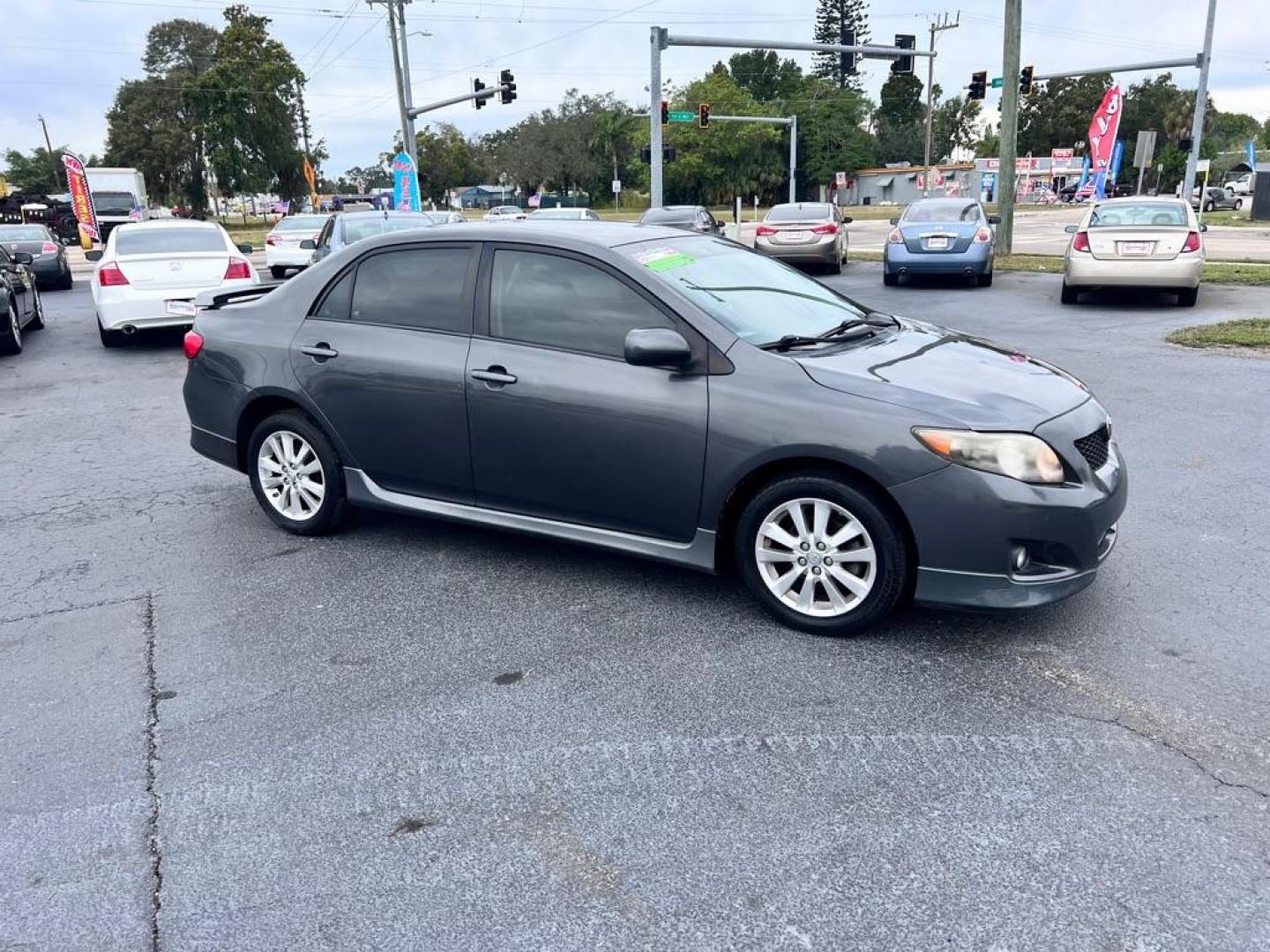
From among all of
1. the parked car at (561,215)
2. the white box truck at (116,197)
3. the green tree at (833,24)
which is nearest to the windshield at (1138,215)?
the parked car at (561,215)

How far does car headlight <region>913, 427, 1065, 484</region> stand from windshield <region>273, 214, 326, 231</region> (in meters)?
19.8

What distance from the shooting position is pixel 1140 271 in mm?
13414

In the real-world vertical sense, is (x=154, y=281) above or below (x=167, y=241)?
below

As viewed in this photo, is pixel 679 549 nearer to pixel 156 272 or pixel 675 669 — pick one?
pixel 675 669

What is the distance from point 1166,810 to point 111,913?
293 cm

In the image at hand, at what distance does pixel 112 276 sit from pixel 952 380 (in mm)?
10831

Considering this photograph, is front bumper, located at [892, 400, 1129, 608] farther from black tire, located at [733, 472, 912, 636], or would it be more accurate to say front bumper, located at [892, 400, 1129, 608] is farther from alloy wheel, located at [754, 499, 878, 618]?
alloy wheel, located at [754, 499, 878, 618]

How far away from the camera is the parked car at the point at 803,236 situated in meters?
19.8

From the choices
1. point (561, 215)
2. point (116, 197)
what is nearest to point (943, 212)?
point (561, 215)

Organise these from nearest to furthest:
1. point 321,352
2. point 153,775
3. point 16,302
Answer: point 153,775 < point 321,352 < point 16,302

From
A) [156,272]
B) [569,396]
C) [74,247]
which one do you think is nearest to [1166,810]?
[569,396]

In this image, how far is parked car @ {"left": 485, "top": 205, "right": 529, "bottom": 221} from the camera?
17.8 feet

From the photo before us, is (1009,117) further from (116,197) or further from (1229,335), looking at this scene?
(116,197)

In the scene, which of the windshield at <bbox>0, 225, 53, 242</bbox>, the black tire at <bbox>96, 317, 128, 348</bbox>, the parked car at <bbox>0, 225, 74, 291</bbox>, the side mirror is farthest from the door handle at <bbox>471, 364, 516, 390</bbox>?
the windshield at <bbox>0, 225, 53, 242</bbox>
